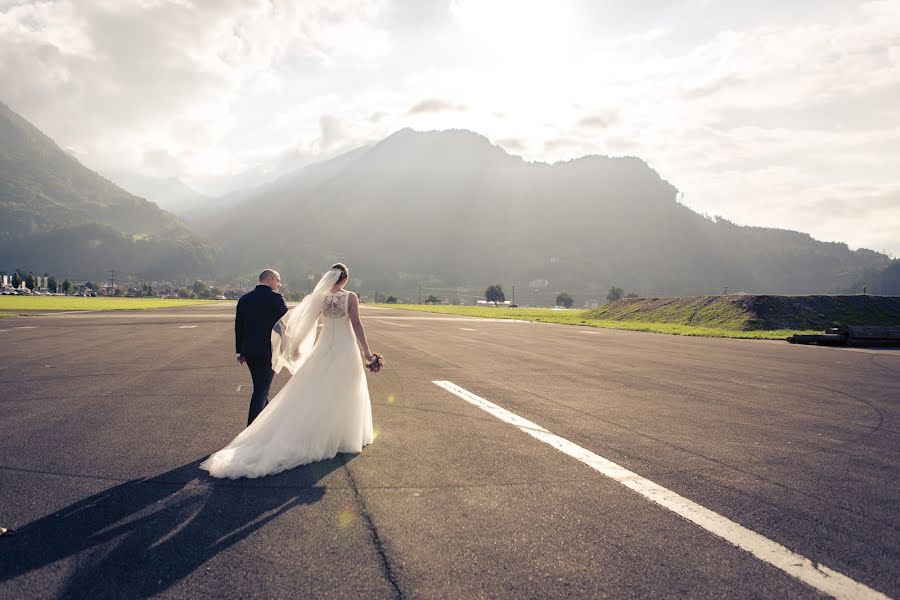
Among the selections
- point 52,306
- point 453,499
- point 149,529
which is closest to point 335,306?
point 453,499

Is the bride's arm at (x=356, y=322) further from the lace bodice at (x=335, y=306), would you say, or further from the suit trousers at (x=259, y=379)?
the suit trousers at (x=259, y=379)

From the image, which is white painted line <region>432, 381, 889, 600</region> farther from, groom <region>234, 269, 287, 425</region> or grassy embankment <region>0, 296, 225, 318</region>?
grassy embankment <region>0, 296, 225, 318</region>

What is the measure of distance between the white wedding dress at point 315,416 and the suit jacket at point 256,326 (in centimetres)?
52

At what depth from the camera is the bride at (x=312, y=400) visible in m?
5.52

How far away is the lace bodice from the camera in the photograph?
6.36 meters

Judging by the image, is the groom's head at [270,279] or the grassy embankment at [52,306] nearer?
the groom's head at [270,279]

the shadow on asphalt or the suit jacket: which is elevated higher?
the suit jacket

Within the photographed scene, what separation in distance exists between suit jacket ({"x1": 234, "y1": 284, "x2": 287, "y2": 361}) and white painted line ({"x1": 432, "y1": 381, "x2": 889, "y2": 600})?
371 centimetres

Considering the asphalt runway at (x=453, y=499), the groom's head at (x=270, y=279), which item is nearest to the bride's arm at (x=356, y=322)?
the groom's head at (x=270, y=279)

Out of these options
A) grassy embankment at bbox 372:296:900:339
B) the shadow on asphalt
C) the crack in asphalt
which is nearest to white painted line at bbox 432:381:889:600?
the crack in asphalt

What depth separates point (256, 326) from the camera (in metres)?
6.59

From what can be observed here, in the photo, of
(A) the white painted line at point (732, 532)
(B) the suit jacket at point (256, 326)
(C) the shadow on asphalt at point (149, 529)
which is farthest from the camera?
(B) the suit jacket at point (256, 326)

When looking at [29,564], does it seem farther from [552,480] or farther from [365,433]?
[552,480]

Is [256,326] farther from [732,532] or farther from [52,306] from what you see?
[52,306]
